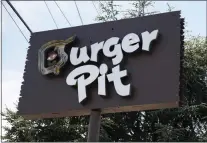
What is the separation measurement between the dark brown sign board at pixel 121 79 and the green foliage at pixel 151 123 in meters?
6.32

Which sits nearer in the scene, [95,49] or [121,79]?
[121,79]

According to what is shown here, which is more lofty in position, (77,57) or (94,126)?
(77,57)

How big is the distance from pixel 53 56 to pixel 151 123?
8546 mm

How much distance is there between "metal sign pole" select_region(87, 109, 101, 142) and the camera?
201 inches

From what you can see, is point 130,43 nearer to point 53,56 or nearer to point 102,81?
point 102,81

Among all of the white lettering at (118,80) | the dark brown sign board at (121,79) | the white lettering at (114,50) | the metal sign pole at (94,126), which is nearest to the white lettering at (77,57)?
the dark brown sign board at (121,79)

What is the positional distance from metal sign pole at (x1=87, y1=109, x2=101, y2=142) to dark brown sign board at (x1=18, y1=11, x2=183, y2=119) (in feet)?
0.35

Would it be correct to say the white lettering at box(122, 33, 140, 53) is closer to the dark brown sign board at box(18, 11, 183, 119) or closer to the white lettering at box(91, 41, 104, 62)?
the dark brown sign board at box(18, 11, 183, 119)

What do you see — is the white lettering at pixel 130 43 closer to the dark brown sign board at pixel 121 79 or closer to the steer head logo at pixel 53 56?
the dark brown sign board at pixel 121 79

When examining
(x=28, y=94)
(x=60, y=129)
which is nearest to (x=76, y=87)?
(x=28, y=94)

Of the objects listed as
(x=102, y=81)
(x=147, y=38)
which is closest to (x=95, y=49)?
(x=102, y=81)

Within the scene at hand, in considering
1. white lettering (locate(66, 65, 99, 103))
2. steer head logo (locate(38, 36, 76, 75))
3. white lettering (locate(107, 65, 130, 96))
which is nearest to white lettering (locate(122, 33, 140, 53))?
white lettering (locate(107, 65, 130, 96))

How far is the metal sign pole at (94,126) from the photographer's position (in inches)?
201

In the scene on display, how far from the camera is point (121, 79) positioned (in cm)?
528
